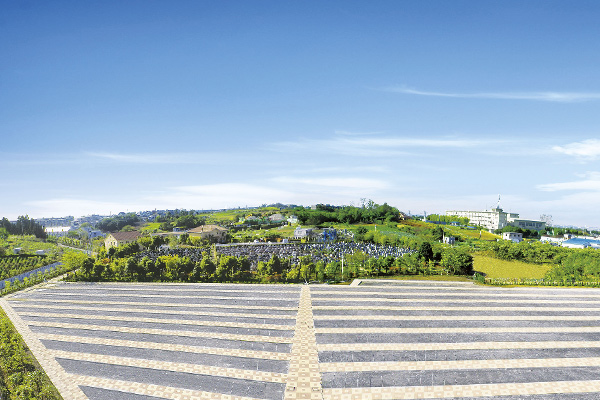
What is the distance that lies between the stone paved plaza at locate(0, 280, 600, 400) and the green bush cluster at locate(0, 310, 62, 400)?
1.79 ft

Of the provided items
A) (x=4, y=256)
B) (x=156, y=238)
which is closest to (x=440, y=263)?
(x=156, y=238)

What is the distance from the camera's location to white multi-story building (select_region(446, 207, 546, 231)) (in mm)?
89438

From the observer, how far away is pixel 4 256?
3497 cm

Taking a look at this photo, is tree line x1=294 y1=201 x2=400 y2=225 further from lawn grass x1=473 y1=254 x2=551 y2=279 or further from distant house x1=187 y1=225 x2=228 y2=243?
lawn grass x1=473 y1=254 x2=551 y2=279

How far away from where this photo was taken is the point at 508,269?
33.2 m

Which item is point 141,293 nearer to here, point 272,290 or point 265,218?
point 272,290

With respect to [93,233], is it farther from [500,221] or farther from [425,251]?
[500,221]

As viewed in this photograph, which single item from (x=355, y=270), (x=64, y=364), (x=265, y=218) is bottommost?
(x=64, y=364)

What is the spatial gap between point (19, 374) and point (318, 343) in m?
11.5

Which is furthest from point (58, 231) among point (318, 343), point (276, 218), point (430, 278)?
point (430, 278)

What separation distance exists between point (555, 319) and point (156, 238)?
34.3 m

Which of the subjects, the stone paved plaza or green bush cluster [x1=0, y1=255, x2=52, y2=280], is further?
green bush cluster [x1=0, y1=255, x2=52, y2=280]

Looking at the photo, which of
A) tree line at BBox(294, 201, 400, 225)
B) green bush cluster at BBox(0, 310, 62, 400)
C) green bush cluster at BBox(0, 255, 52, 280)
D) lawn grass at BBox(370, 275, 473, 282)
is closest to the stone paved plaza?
green bush cluster at BBox(0, 310, 62, 400)

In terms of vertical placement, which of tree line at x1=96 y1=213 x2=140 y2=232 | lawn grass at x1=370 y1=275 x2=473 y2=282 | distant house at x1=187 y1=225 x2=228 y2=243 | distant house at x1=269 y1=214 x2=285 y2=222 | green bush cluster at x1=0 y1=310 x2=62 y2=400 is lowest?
green bush cluster at x1=0 y1=310 x2=62 y2=400
